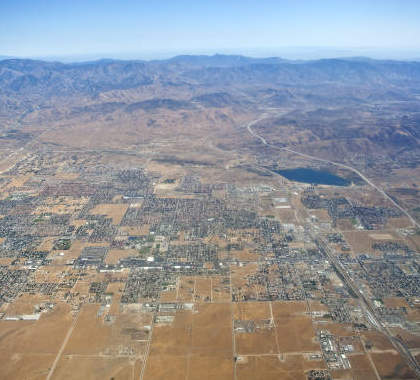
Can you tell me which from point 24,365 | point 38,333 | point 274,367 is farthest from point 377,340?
point 38,333

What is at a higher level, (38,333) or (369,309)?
(369,309)

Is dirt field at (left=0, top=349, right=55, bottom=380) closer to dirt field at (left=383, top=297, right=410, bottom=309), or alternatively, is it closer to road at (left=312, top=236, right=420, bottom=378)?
road at (left=312, top=236, right=420, bottom=378)

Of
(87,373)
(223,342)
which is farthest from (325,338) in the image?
(87,373)

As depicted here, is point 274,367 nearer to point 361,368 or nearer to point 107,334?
point 361,368

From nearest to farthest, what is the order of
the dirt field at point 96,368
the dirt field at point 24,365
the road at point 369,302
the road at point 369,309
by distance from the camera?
the dirt field at point 96,368 → the dirt field at point 24,365 → the road at point 369,309 → the road at point 369,302

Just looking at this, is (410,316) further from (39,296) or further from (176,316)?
(39,296)

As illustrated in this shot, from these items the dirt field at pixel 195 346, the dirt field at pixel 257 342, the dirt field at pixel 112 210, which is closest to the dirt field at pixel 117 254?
the dirt field at pixel 112 210

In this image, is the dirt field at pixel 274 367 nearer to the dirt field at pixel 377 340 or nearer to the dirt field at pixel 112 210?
the dirt field at pixel 377 340

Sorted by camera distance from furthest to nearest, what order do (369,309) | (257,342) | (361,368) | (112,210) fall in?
(112,210) → (369,309) → (257,342) → (361,368)
